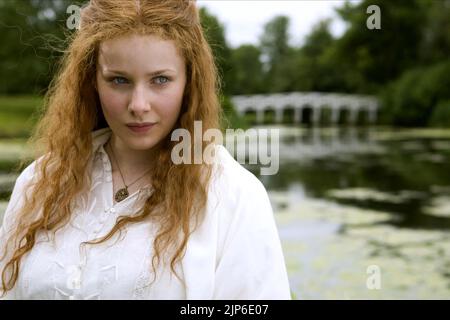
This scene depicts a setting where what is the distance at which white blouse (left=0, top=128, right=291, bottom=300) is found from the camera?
1291 millimetres

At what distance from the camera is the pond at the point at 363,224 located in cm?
517

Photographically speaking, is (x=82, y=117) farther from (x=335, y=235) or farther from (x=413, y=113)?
(x=413, y=113)

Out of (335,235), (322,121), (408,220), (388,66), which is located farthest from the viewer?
(322,121)

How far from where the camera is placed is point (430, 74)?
30828 millimetres

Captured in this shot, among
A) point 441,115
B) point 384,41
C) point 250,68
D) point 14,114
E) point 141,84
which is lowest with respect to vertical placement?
point 441,115

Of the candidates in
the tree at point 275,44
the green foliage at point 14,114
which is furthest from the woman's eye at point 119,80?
the tree at point 275,44

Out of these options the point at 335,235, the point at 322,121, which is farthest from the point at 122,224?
the point at 322,121

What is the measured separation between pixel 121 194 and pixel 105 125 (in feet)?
0.71

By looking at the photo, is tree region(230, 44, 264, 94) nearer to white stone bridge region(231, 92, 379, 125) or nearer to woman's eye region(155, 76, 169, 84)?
white stone bridge region(231, 92, 379, 125)

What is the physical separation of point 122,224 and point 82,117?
0.33 m

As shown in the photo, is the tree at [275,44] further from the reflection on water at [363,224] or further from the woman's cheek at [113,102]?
the woman's cheek at [113,102]

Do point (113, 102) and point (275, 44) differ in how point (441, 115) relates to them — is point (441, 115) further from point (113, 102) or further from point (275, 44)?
point (275, 44)

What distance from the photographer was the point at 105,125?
1.55 m

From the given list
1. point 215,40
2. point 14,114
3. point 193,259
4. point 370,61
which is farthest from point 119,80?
point 370,61
